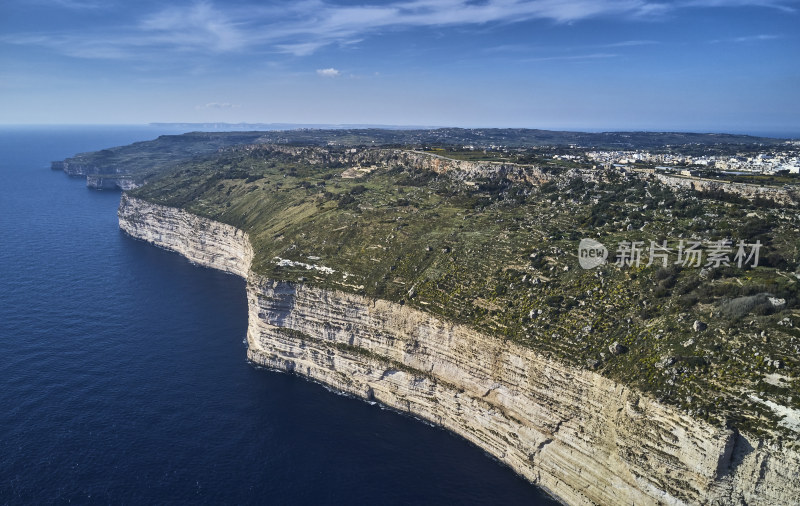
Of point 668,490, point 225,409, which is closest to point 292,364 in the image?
point 225,409

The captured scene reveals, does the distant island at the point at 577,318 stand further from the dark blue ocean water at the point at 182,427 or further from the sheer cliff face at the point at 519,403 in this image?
the dark blue ocean water at the point at 182,427

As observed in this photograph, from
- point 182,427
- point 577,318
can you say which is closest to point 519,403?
point 577,318

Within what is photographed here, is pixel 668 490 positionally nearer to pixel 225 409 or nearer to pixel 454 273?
pixel 454 273

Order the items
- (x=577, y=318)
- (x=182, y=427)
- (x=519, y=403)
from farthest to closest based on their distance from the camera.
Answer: (x=182, y=427) < (x=577, y=318) < (x=519, y=403)

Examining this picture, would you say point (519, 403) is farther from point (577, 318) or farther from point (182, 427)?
point (182, 427)

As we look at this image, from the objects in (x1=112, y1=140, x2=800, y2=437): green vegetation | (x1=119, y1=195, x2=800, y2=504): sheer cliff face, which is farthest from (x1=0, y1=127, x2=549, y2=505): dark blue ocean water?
(x1=112, y1=140, x2=800, y2=437): green vegetation

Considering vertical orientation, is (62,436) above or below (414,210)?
below
